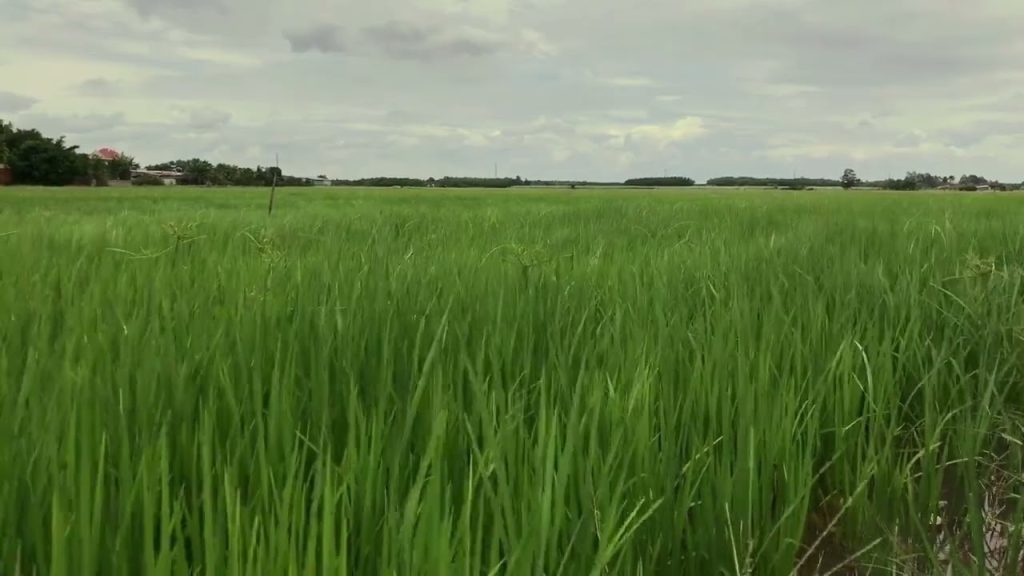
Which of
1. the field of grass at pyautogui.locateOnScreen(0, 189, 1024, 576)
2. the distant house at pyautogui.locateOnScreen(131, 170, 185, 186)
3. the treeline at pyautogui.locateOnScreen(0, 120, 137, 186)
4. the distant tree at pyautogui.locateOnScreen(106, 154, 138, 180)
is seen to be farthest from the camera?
the distant house at pyautogui.locateOnScreen(131, 170, 185, 186)

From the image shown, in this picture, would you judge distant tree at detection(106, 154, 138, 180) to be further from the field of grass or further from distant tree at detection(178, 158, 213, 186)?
the field of grass

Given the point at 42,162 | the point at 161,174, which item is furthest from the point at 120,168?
the point at 42,162

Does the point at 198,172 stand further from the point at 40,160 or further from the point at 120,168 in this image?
the point at 40,160

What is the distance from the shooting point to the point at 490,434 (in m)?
0.72

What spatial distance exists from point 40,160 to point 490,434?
55870mm

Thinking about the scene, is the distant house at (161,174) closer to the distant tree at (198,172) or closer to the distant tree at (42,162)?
the distant tree at (198,172)

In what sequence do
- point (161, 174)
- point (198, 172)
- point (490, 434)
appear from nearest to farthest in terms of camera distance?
point (490, 434) → point (198, 172) → point (161, 174)

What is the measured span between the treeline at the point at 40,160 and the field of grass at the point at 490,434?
51.8 m

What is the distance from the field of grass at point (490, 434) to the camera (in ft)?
2.10

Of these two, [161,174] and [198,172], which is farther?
[161,174]

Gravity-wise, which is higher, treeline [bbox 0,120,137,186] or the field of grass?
treeline [bbox 0,120,137,186]

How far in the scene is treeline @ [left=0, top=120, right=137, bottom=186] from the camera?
4528 centimetres

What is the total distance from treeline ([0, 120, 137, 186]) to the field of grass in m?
51.8

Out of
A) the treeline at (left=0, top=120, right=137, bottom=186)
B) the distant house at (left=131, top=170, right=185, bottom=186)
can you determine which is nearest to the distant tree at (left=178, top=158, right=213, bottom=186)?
the distant house at (left=131, top=170, right=185, bottom=186)
